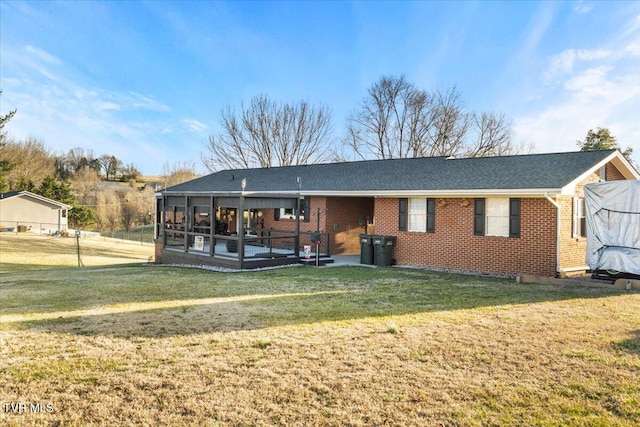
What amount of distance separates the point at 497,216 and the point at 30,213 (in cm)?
4370

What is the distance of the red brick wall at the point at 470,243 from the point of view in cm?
1175

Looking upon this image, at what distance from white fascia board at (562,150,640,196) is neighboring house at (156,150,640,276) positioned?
0.10ft

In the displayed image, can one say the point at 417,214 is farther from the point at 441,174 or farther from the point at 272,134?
the point at 272,134

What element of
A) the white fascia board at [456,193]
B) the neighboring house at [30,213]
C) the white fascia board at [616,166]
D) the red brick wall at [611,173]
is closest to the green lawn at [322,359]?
the white fascia board at [456,193]

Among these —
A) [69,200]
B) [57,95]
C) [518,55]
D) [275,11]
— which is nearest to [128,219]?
[69,200]

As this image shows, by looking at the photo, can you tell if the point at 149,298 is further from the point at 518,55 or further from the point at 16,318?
the point at 518,55

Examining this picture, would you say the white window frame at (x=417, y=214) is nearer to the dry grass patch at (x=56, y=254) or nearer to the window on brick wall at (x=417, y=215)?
the window on brick wall at (x=417, y=215)

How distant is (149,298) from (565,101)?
2399 centimetres

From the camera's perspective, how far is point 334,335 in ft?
18.6

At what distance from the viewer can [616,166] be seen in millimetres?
14617

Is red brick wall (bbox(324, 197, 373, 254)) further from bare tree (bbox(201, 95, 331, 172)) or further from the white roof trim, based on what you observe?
the white roof trim

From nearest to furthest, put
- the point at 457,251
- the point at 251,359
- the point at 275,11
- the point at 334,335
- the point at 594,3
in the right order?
the point at 251,359, the point at 334,335, the point at 457,251, the point at 594,3, the point at 275,11

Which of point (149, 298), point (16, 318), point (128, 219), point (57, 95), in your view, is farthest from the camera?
point (128, 219)

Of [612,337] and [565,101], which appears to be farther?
[565,101]
